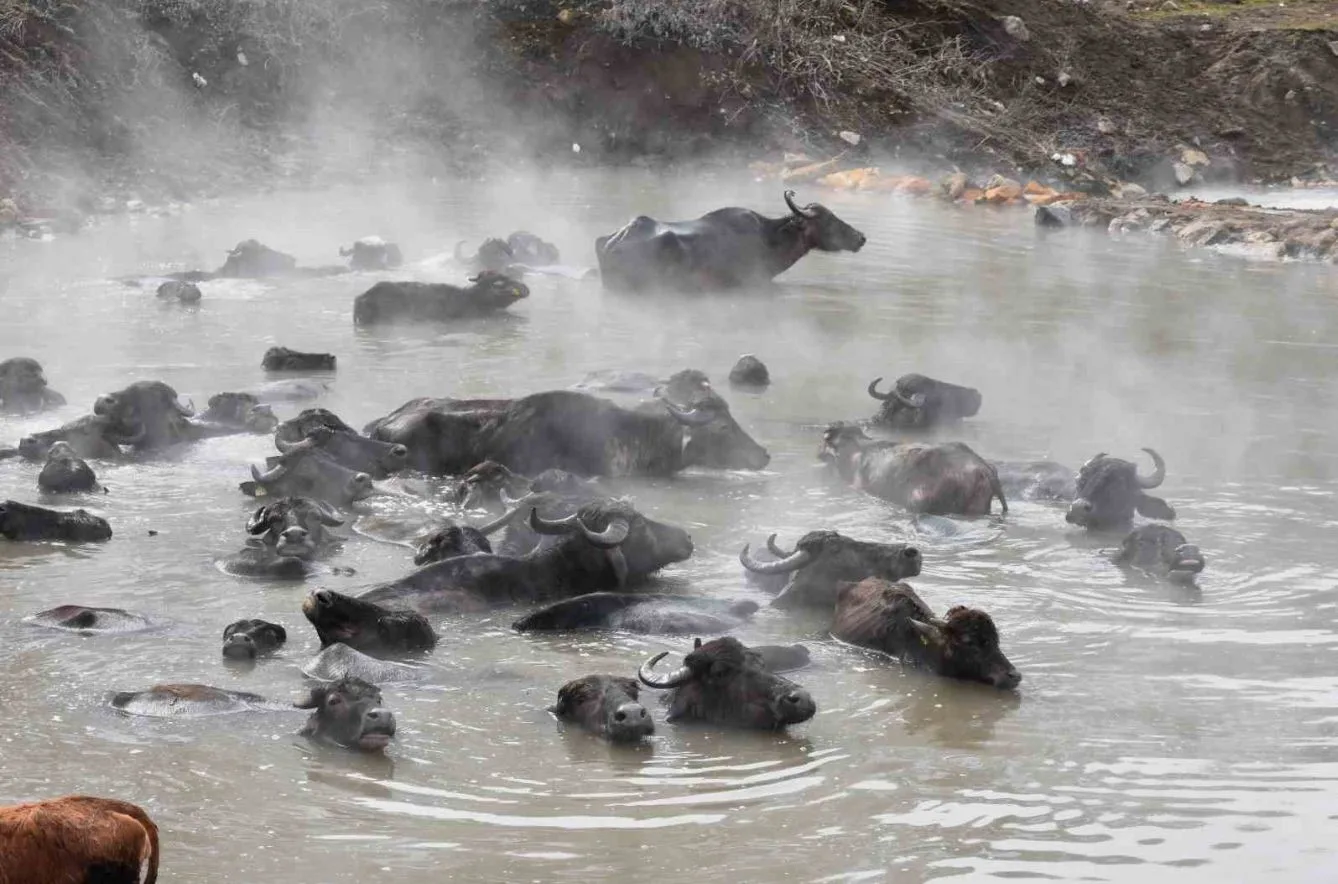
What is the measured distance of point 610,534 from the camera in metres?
7.66

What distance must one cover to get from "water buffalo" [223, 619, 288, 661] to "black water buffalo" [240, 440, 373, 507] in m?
2.09

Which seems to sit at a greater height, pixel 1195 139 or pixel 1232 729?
pixel 1195 139

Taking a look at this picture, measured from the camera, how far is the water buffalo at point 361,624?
6668 mm

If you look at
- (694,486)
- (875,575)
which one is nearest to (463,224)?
(694,486)

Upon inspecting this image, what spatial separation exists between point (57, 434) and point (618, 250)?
7.02 meters

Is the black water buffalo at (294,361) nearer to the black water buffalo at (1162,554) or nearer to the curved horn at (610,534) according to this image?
the curved horn at (610,534)

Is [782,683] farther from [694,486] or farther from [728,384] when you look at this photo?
[728,384]

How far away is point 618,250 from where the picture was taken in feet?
52.9

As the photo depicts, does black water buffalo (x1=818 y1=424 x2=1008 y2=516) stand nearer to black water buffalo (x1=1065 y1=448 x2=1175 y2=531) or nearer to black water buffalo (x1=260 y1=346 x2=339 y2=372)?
black water buffalo (x1=1065 y1=448 x2=1175 y2=531)

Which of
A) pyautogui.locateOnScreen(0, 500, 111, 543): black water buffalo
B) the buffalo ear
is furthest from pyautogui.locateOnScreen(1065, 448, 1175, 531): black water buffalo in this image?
pyautogui.locateOnScreen(0, 500, 111, 543): black water buffalo

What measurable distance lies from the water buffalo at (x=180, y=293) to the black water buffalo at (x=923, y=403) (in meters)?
6.13

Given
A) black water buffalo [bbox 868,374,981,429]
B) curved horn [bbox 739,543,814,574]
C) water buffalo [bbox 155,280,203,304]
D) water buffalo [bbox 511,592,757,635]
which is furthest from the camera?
water buffalo [bbox 155,280,203,304]

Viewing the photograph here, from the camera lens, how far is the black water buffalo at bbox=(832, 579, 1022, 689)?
6.60 metres

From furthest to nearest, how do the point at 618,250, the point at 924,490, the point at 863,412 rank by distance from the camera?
1. the point at 618,250
2. the point at 863,412
3. the point at 924,490
